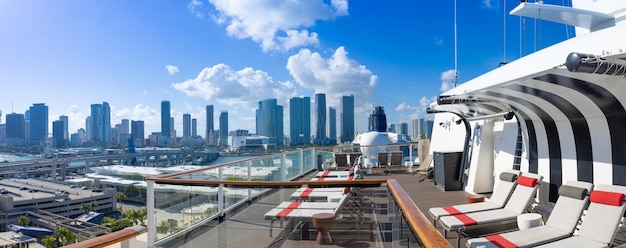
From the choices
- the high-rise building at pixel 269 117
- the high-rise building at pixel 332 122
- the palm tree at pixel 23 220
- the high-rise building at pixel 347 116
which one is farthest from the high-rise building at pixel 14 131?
the high-rise building at pixel 347 116

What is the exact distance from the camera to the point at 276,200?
154 inches

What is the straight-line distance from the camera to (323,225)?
11.8ft

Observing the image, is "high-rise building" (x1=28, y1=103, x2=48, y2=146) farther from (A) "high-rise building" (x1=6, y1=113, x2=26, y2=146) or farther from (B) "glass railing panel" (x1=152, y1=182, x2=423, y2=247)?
(B) "glass railing panel" (x1=152, y1=182, x2=423, y2=247)

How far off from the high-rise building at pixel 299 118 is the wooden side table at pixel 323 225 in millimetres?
57811

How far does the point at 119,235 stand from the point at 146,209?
8.95 ft

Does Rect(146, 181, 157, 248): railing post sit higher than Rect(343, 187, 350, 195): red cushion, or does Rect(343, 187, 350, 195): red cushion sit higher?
Rect(343, 187, 350, 195): red cushion

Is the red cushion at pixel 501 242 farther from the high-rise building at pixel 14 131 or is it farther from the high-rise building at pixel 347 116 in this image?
the high-rise building at pixel 14 131

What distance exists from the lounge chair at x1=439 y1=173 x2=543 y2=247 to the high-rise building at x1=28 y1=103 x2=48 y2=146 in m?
108

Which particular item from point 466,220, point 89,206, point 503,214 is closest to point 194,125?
point 89,206

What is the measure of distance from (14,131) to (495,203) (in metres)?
110

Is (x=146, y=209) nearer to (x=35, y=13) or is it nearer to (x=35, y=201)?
(x=35, y=13)

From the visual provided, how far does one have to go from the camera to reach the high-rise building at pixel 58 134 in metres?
90.4

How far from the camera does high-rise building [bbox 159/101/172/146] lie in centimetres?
9683

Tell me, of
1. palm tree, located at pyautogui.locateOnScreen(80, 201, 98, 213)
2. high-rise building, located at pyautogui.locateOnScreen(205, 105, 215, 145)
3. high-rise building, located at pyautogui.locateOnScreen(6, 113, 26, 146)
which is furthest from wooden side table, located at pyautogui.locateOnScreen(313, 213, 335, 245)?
high-rise building, located at pyautogui.locateOnScreen(6, 113, 26, 146)
